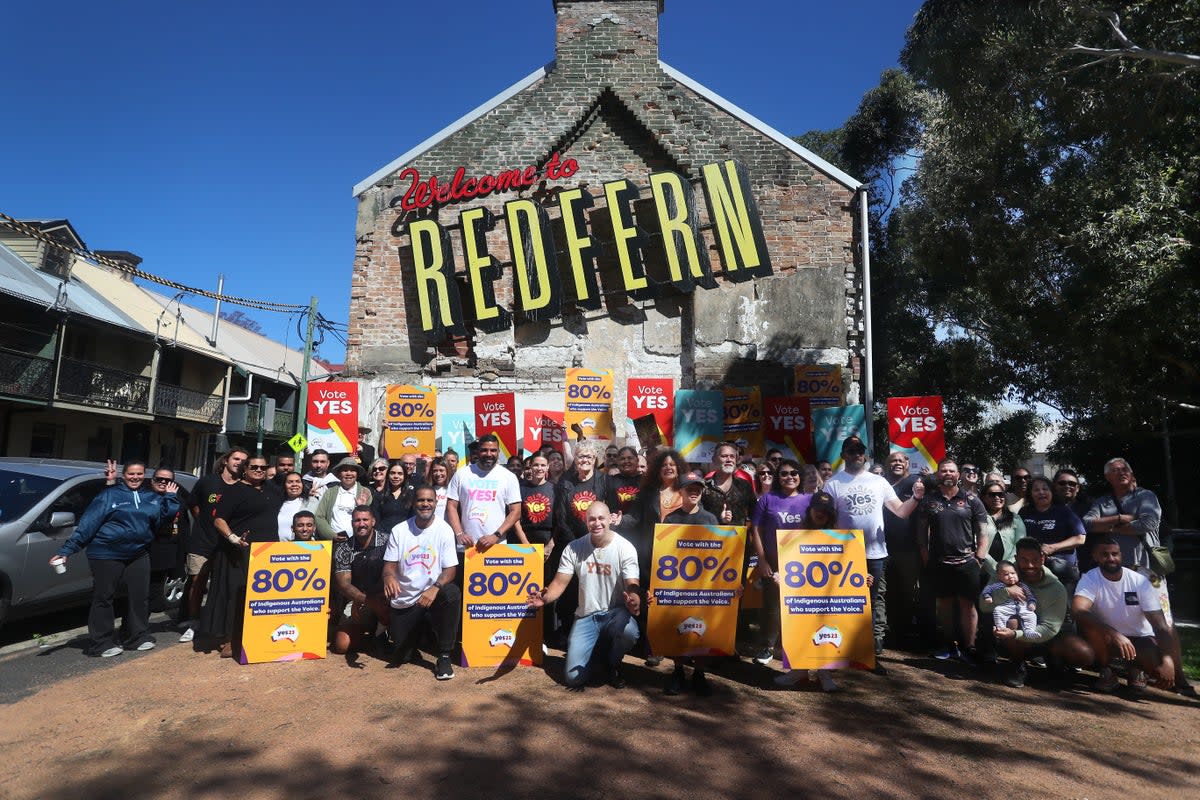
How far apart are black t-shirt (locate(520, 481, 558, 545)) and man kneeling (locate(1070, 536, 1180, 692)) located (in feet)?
14.5

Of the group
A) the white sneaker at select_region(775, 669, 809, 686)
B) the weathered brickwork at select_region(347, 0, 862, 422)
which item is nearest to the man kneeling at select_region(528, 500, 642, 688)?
the white sneaker at select_region(775, 669, 809, 686)

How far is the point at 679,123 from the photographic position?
13.5 m

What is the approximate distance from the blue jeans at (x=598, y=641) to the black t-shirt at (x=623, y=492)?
3.39ft

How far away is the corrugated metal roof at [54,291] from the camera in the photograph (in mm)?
20062

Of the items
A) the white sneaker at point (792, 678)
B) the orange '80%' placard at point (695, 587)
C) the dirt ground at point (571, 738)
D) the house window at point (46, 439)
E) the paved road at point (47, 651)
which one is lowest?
the paved road at point (47, 651)

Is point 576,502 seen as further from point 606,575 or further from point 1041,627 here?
point 1041,627

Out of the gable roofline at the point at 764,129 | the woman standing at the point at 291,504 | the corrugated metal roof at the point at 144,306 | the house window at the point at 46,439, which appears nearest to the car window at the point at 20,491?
the woman standing at the point at 291,504

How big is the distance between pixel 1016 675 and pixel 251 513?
6845 millimetres

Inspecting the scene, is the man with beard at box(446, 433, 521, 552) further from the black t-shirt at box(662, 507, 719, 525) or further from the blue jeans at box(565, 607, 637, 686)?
the black t-shirt at box(662, 507, 719, 525)

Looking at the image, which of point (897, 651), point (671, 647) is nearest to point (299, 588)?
point (671, 647)

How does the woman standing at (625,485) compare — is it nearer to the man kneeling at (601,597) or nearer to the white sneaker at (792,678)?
the man kneeling at (601,597)

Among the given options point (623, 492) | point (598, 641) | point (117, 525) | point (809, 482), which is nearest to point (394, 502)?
→ point (623, 492)

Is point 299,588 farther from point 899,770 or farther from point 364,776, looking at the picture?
point 899,770

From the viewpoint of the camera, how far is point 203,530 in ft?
23.3
